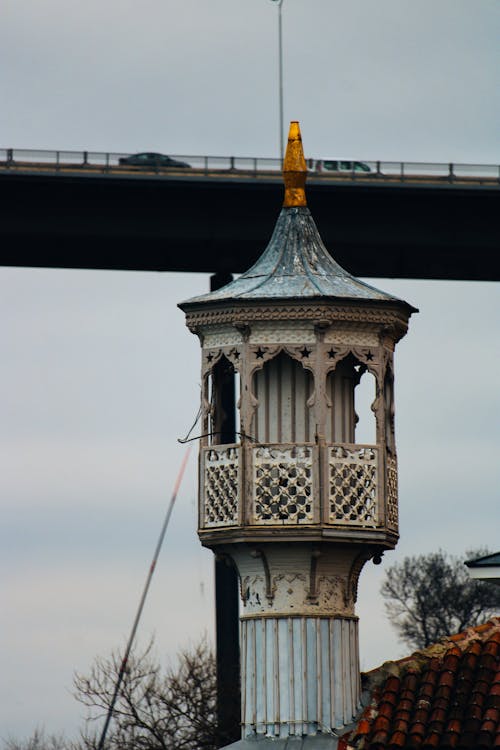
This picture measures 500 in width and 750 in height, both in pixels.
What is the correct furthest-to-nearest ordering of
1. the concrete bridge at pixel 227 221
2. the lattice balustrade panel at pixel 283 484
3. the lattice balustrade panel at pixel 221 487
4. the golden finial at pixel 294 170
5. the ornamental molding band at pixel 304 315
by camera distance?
the concrete bridge at pixel 227 221 < the golden finial at pixel 294 170 < the ornamental molding band at pixel 304 315 < the lattice balustrade panel at pixel 221 487 < the lattice balustrade panel at pixel 283 484

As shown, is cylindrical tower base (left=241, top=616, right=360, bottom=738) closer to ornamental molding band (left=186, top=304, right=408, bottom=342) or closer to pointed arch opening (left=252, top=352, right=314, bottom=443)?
pointed arch opening (left=252, top=352, right=314, bottom=443)

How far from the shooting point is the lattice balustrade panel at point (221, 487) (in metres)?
38.7

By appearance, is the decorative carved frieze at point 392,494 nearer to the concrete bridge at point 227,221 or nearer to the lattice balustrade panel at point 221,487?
the lattice balustrade panel at point 221,487

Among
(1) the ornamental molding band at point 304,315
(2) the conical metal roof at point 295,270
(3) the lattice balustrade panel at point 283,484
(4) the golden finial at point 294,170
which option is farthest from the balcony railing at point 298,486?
(4) the golden finial at point 294,170

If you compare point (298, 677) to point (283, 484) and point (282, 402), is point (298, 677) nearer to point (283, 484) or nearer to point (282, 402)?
point (283, 484)

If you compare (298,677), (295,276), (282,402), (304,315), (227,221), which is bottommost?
(298,677)

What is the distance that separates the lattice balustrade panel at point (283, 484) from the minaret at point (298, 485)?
0.01 m

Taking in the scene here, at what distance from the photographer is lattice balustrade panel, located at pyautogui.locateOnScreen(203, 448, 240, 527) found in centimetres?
3869

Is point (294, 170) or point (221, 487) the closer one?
point (221, 487)

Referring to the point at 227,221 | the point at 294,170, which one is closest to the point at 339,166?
the point at 227,221

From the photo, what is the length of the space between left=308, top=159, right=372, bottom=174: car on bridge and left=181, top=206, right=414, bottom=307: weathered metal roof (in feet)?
138

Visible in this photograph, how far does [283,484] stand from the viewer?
38594mm

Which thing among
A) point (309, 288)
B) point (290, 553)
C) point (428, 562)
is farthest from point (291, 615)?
point (428, 562)

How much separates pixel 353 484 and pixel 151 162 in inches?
1773
